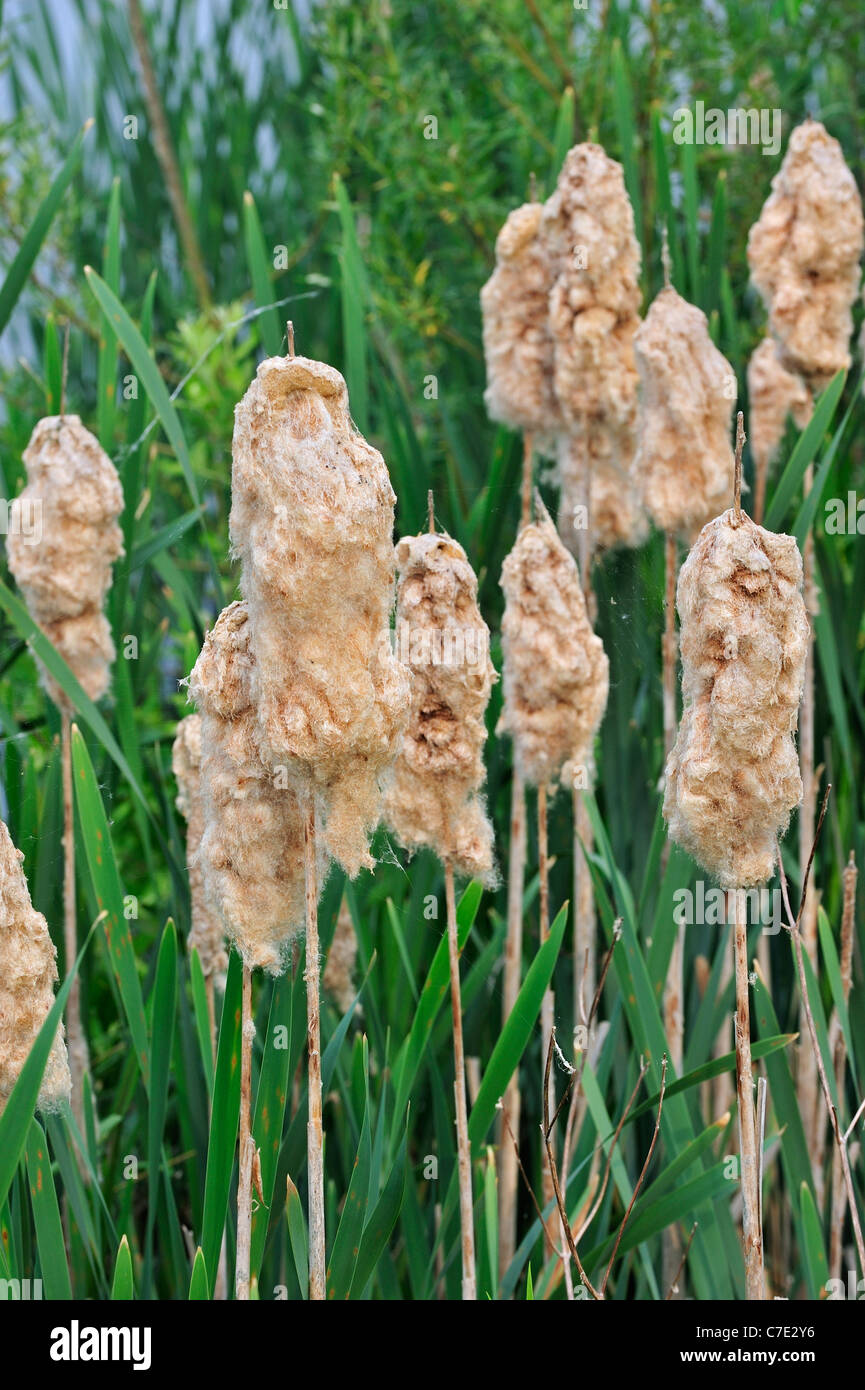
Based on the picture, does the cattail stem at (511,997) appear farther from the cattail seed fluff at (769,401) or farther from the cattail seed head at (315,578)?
the cattail seed fluff at (769,401)

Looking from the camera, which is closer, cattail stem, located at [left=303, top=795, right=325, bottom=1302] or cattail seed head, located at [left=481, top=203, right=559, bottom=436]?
cattail stem, located at [left=303, top=795, right=325, bottom=1302]

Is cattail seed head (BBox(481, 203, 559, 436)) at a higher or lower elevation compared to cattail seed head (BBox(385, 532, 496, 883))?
higher

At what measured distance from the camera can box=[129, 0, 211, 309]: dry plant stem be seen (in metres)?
3.14

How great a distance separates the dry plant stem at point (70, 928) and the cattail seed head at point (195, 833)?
152mm

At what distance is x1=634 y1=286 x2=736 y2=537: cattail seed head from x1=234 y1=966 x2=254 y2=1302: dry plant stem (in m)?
0.84

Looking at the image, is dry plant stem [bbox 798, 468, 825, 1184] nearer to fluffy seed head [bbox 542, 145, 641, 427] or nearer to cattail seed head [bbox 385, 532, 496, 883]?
fluffy seed head [bbox 542, 145, 641, 427]

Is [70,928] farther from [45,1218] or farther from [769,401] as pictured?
[769,401]

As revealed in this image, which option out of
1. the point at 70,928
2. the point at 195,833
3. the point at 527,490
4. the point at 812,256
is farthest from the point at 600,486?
the point at 70,928

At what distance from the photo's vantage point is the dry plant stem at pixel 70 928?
1.59 m

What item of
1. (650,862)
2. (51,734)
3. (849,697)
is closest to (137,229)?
(51,734)

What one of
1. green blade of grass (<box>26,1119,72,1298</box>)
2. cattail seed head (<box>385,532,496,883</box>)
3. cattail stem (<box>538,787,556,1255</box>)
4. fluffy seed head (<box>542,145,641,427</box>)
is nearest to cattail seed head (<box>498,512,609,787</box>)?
cattail stem (<box>538,787,556,1255</box>)

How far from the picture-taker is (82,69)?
405 centimetres

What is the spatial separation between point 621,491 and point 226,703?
37.5 inches
